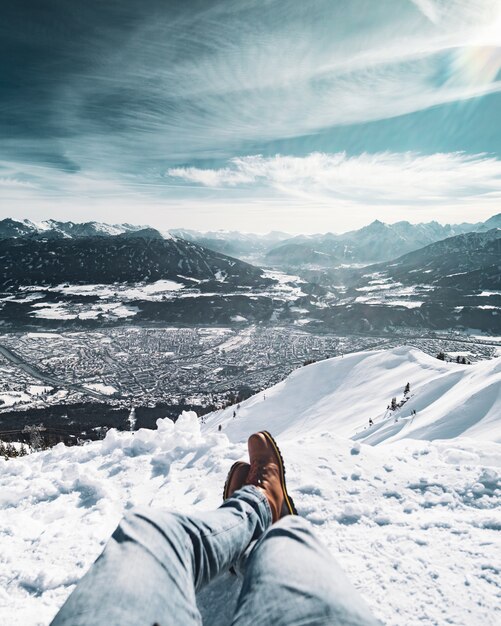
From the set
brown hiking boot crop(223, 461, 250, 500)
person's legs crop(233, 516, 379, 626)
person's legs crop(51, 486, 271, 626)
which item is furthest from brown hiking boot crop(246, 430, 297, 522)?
person's legs crop(233, 516, 379, 626)

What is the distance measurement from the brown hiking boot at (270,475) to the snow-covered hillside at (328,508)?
1.59 ft

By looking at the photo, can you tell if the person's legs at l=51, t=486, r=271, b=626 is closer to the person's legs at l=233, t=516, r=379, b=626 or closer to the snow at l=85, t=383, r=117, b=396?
the person's legs at l=233, t=516, r=379, b=626

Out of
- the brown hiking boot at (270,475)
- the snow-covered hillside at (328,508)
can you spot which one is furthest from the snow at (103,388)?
the brown hiking boot at (270,475)

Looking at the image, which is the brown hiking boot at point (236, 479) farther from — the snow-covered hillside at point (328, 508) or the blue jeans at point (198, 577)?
the blue jeans at point (198, 577)

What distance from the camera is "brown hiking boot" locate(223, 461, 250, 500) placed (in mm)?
4965

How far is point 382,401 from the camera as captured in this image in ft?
A: 89.5

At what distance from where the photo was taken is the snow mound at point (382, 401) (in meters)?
12.0

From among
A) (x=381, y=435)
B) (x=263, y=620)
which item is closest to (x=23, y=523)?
(x=263, y=620)

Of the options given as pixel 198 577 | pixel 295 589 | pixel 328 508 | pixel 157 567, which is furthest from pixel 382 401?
pixel 157 567

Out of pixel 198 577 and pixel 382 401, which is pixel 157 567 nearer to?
pixel 198 577

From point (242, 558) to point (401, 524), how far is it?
2441 millimetres

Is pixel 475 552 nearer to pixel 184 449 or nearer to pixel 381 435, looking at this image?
pixel 184 449

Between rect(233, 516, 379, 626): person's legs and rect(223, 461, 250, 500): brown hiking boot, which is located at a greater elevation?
rect(233, 516, 379, 626): person's legs

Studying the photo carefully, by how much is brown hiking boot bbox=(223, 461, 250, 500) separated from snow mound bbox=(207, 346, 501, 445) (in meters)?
6.40
